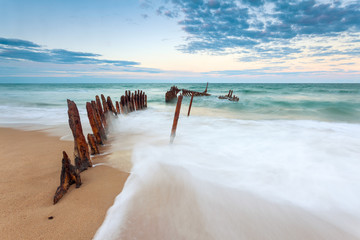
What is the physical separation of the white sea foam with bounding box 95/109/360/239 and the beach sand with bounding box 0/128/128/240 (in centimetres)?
25

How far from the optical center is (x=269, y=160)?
4.85 metres

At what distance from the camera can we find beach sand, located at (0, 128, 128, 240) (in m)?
2.21

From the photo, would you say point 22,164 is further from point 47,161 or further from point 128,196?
point 128,196

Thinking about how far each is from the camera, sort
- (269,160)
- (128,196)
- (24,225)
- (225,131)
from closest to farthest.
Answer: (24,225)
(128,196)
(269,160)
(225,131)

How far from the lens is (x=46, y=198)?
2.76 metres

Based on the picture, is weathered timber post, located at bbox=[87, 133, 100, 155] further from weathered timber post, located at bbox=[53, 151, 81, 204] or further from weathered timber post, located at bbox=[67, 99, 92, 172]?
weathered timber post, located at bbox=[53, 151, 81, 204]

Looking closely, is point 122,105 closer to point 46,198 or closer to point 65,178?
point 65,178

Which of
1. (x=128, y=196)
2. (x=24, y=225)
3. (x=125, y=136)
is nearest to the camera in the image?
(x=24, y=225)

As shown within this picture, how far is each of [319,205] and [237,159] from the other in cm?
199

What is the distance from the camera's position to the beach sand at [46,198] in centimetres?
221

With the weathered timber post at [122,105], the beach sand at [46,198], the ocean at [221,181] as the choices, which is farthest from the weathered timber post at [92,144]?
the weathered timber post at [122,105]

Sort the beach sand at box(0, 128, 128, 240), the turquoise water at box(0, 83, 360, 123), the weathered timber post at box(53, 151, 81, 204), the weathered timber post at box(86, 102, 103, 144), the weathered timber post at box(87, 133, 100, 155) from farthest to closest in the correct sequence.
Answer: the turquoise water at box(0, 83, 360, 123), the weathered timber post at box(86, 102, 103, 144), the weathered timber post at box(87, 133, 100, 155), the weathered timber post at box(53, 151, 81, 204), the beach sand at box(0, 128, 128, 240)

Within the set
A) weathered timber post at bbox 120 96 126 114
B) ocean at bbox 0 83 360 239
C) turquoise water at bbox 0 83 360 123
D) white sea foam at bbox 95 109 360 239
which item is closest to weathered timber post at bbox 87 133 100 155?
ocean at bbox 0 83 360 239

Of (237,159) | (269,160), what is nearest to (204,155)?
(237,159)
